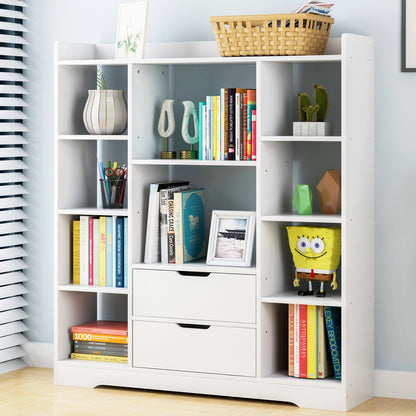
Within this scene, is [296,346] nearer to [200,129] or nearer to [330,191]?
[330,191]

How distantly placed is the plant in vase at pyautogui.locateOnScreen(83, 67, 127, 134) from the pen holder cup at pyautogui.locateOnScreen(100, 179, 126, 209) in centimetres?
20

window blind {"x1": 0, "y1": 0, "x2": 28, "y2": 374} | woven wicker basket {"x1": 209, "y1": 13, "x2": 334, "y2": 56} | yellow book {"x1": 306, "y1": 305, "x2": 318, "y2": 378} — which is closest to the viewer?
woven wicker basket {"x1": 209, "y1": 13, "x2": 334, "y2": 56}

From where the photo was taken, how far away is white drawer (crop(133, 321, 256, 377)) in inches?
122

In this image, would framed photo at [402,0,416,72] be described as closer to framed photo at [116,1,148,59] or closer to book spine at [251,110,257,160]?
book spine at [251,110,257,160]

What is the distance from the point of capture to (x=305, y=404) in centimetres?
304

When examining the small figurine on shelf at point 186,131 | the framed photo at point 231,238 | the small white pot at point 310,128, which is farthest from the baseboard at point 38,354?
the small white pot at point 310,128

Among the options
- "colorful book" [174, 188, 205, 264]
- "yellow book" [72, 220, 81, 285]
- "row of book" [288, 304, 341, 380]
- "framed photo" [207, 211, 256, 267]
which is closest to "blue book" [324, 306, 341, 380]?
"row of book" [288, 304, 341, 380]

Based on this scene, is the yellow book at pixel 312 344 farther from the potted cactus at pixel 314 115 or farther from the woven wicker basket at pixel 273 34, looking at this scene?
the woven wicker basket at pixel 273 34

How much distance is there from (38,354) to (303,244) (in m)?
1.39

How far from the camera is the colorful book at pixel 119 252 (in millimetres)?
3281

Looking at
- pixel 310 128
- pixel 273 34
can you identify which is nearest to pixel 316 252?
pixel 310 128

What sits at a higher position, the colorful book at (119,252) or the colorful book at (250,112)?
the colorful book at (250,112)

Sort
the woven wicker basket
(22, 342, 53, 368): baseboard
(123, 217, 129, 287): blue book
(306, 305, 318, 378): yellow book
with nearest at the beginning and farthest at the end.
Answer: the woven wicker basket
(306, 305, 318, 378): yellow book
(123, 217, 129, 287): blue book
(22, 342, 53, 368): baseboard

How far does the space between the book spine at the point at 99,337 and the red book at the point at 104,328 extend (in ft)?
0.04
